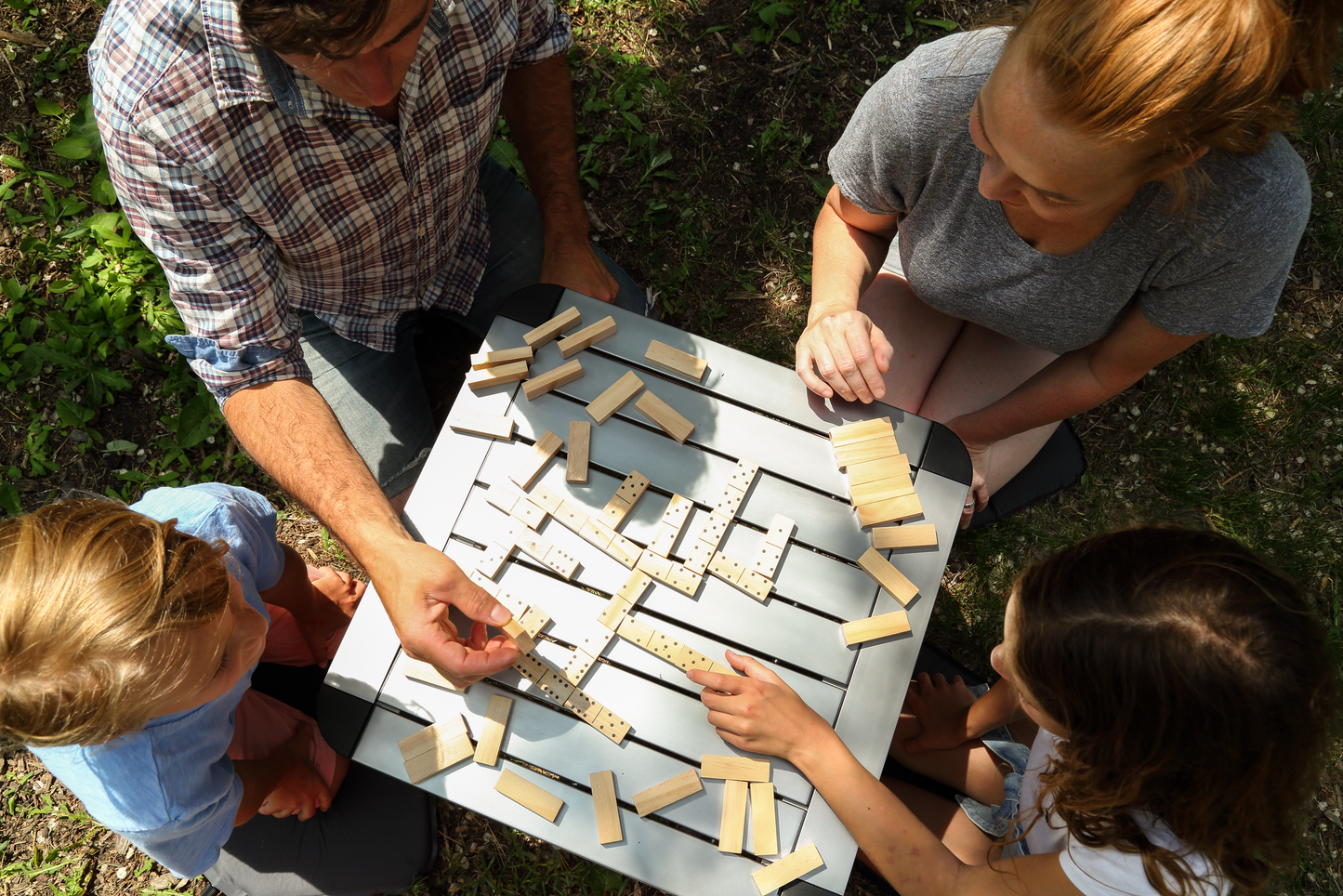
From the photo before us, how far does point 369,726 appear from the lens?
1814 mm

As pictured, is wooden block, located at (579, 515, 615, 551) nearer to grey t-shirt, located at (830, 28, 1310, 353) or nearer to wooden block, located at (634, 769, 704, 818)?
wooden block, located at (634, 769, 704, 818)

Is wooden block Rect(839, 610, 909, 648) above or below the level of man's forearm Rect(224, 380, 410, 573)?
above

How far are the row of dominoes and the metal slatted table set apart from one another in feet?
0.11

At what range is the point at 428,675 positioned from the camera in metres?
1.84

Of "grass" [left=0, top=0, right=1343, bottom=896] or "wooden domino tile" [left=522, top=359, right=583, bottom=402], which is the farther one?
"grass" [left=0, top=0, right=1343, bottom=896]

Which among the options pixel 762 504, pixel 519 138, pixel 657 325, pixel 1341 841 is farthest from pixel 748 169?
pixel 1341 841

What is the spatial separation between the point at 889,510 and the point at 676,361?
655 mm

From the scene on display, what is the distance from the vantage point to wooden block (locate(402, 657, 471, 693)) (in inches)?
71.8

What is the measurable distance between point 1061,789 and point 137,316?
358 centimetres

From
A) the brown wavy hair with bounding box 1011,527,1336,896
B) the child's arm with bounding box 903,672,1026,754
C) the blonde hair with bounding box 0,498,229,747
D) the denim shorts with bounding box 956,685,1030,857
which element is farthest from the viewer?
the child's arm with bounding box 903,672,1026,754

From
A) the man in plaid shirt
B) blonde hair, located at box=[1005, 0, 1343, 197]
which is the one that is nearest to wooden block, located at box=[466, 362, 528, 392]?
the man in plaid shirt

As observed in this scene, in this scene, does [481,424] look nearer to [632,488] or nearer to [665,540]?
[632,488]

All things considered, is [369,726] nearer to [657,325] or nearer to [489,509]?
[489,509]

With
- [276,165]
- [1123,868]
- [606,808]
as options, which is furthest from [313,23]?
[1123,868]
